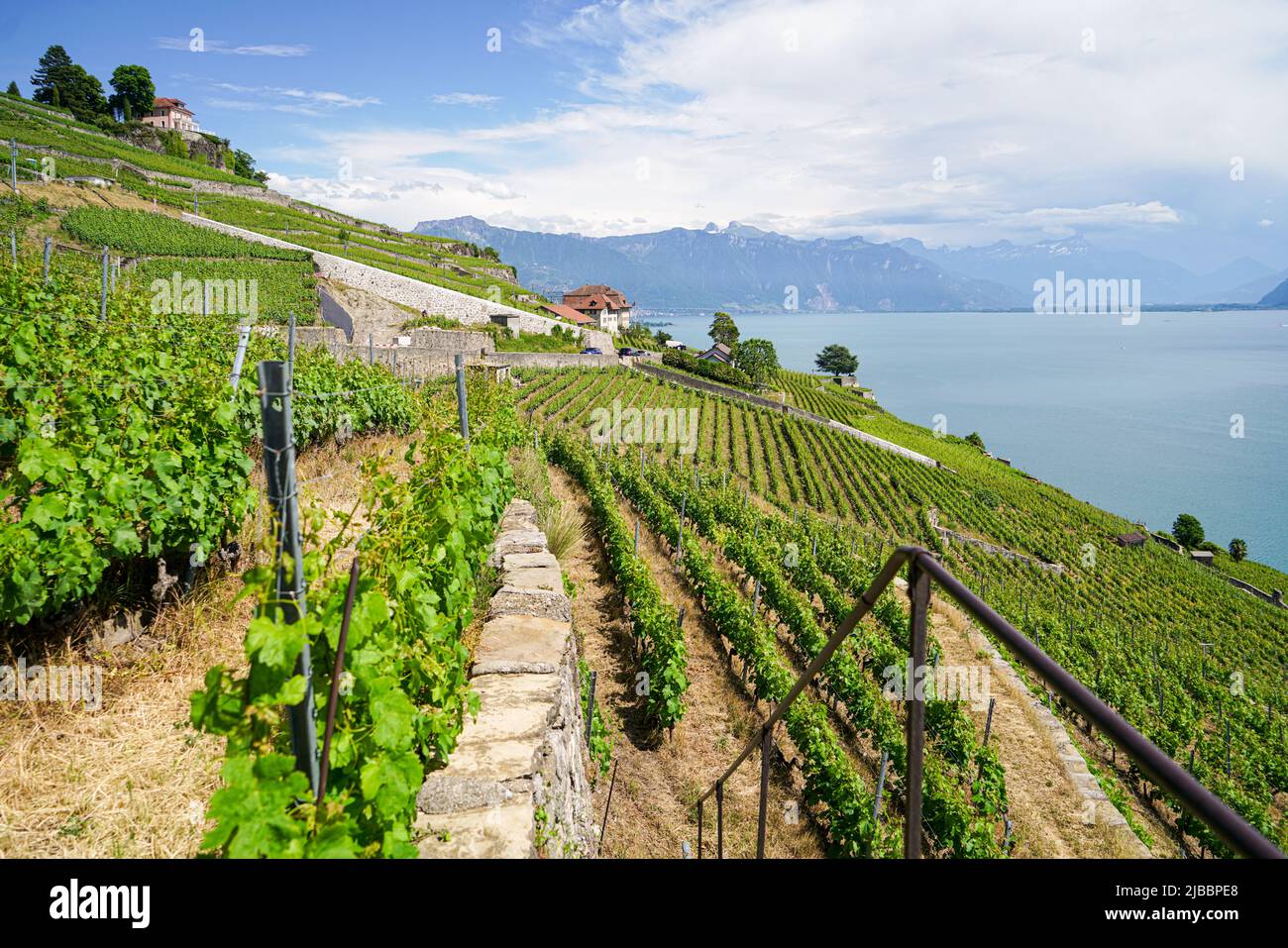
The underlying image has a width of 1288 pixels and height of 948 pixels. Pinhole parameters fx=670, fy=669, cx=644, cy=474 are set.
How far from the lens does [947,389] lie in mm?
127938

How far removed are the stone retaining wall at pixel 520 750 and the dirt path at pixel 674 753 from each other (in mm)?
861

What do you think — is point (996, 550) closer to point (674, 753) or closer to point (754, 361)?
point (674, 753)

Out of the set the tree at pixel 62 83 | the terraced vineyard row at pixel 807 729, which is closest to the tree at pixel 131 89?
the tree at pixel 62 83

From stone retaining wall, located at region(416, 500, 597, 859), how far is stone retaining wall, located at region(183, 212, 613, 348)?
39.8 metres

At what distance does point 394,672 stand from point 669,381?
48877 millimetres

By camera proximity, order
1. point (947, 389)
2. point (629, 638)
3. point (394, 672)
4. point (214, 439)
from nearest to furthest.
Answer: point (394, 672)
point (214, 439)
point (629, 638)
point (947, 389)

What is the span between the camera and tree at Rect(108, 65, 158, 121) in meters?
65.7

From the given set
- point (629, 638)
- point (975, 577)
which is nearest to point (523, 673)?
point (629, 638)

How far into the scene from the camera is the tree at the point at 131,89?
65.7 m

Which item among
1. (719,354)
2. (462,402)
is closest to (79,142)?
(719,354)

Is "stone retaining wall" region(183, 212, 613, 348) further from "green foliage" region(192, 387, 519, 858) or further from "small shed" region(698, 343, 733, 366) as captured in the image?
"small shed" region(698, 343, 733, 366)

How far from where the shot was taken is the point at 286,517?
1.89 m
